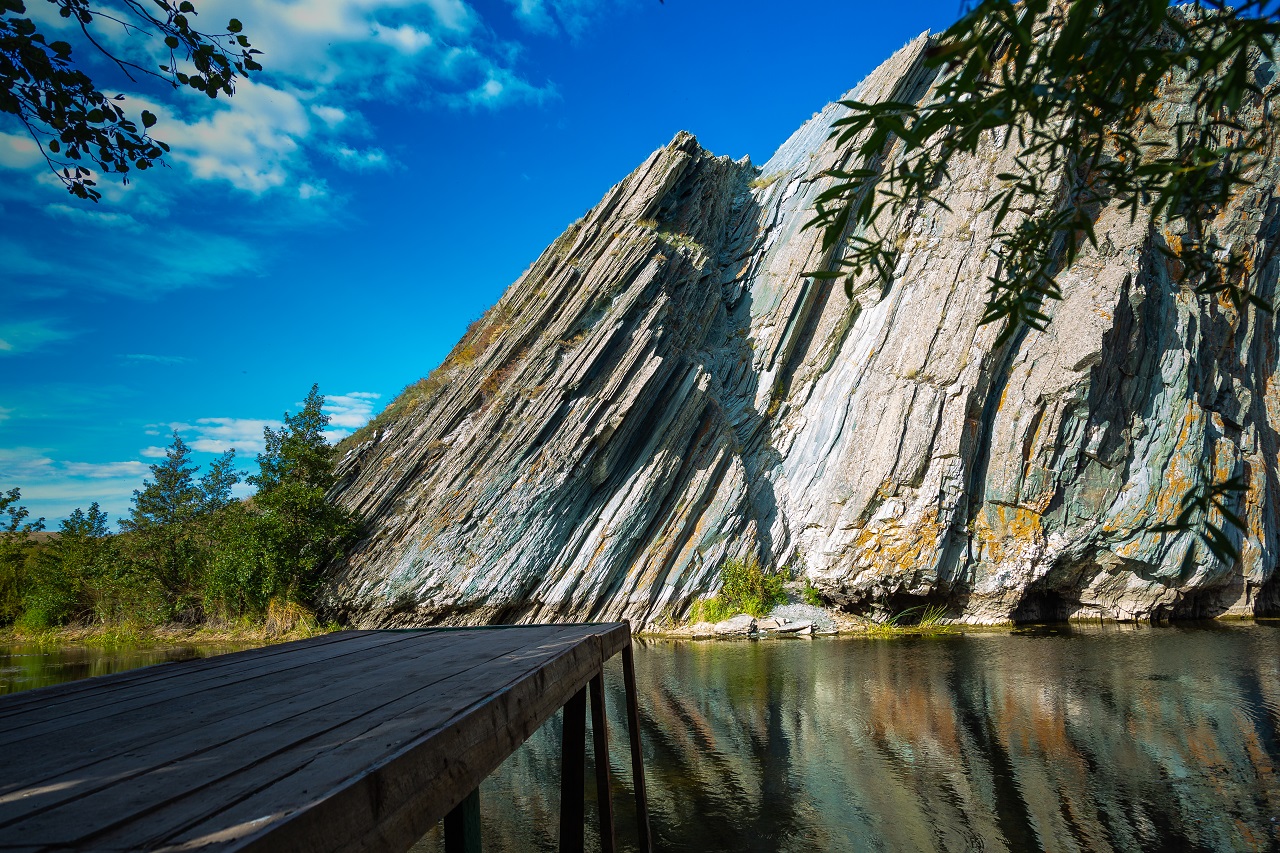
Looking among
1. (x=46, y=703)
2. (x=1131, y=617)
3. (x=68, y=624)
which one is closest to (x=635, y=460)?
(x=1131, y=617)

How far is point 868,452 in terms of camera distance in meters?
24.5

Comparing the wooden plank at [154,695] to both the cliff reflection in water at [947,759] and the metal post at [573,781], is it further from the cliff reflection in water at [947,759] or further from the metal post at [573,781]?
the cliff reflection in water at [947,759]

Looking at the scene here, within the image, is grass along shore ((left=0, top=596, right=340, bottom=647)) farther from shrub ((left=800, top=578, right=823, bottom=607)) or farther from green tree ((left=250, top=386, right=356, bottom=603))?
shrub ((left=800, top=578, right=823, bottom=607))

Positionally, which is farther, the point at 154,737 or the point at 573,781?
the point at 573,781

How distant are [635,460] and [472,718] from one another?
22.1m

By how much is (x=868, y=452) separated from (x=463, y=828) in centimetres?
2270

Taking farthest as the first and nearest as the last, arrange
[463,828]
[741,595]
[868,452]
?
[868,452] < [741,595] < [463,828]

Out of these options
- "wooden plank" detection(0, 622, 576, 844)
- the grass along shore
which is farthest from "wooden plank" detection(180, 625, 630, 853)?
the grass along shore

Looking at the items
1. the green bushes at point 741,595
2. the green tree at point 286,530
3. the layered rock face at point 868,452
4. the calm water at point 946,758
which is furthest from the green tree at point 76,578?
the calm water at point 946,758

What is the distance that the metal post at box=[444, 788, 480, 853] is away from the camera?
11.5ft

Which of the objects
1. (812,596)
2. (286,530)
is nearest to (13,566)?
(286,530)

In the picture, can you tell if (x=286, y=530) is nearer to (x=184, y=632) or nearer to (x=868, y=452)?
(x=184, y=632)

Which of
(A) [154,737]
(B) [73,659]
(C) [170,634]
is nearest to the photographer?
(A) [154,737]

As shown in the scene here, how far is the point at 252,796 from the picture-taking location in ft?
5.82
